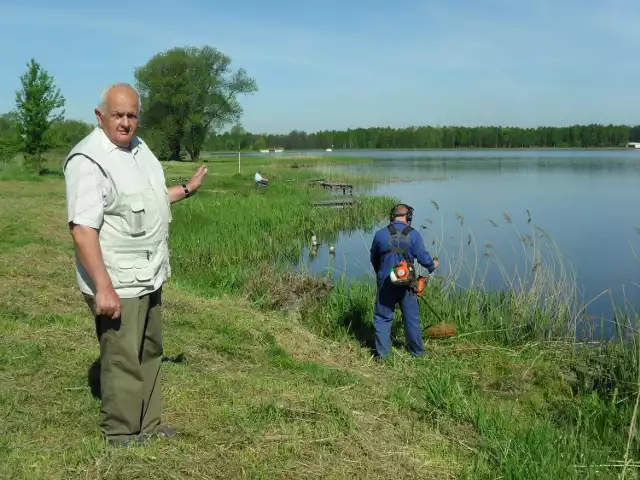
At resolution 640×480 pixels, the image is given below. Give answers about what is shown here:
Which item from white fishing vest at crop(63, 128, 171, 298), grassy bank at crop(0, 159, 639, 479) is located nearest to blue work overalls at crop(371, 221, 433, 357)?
grassy bank at crop(0, 159, 639, 479)

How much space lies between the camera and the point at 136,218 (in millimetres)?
3203

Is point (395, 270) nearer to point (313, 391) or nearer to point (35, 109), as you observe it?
point (313, 391)

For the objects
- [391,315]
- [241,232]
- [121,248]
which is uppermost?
[121,248]

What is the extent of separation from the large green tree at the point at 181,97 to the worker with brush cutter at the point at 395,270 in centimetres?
5303

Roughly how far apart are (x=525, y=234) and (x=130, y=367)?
1498 cm

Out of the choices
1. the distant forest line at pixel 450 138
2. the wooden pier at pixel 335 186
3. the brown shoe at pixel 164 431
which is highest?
the distant forest line at pixel 450 138

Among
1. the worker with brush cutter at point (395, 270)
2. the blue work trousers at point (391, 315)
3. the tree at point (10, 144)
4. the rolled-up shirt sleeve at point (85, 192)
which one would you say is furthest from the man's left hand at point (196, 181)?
the tree at point (10, 144)

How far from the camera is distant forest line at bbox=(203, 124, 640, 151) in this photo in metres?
134

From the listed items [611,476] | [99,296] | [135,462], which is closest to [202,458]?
[135,462]

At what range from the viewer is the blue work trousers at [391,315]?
6512 mm

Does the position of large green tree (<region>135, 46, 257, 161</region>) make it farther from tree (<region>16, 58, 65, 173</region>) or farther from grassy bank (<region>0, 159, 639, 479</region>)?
grassy bank (<region>0, 159, 639, 479</region>)

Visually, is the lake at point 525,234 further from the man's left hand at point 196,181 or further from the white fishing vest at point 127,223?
the white fishing vest at point 127,223

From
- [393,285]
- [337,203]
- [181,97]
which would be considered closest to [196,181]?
[393,285]

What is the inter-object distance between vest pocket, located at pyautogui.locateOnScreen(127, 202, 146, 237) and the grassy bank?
1.11 m
